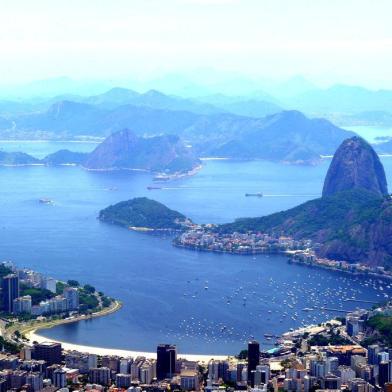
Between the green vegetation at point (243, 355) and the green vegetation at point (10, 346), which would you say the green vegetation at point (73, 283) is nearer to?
the green vegetation at point (10, 346)

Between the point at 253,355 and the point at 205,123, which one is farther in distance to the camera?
the point at 205,123

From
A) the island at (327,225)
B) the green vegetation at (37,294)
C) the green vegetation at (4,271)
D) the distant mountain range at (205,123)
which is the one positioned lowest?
the green vegetation at (37,294)

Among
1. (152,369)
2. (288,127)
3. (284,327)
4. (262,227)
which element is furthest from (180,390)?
(288,127)

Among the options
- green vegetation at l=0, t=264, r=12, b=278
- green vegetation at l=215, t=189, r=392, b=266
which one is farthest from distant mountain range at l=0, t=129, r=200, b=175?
green vegetation at l=0, t=264, r=12, b=278

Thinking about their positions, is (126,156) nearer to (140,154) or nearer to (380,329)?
(140,154)

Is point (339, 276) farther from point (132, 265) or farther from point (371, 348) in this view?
point (371, 348)

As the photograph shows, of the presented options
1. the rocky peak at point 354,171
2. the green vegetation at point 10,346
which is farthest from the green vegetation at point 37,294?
the rocky peak at point 354,171

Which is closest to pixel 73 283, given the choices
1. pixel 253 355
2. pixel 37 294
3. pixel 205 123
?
pixel 37 294

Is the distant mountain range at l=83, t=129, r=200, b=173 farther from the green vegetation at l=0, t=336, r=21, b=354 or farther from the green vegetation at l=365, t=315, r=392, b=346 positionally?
the green vegetation at l=0, t=336, r=21, b=354
